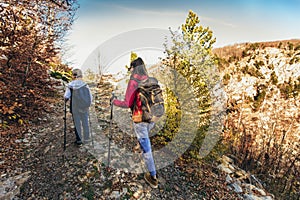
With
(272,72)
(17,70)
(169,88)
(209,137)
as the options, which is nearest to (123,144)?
(169,88)

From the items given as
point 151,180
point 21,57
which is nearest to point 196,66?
point 151,180

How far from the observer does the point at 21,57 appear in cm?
604

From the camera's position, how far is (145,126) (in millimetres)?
3477

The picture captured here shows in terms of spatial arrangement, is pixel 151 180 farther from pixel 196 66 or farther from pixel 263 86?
pixel 263 86

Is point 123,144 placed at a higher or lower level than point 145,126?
lower

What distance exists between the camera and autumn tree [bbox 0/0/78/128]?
5.41m

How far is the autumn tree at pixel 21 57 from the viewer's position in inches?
213

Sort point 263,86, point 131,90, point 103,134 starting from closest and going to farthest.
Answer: point 131,90 < point 103,134 < point 263,86

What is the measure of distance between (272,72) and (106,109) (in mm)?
18026

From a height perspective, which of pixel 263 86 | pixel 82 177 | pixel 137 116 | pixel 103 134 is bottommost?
pixel 82 177

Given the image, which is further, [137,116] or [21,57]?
[21,57]

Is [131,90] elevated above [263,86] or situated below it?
above

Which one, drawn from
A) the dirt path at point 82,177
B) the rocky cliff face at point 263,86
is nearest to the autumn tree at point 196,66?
the dirt path at point 82,177

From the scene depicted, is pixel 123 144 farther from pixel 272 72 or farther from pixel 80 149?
pixel 272 72
